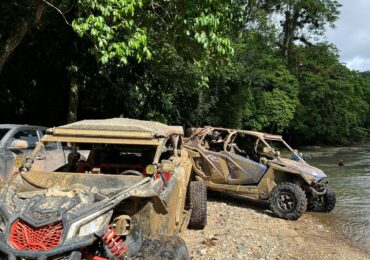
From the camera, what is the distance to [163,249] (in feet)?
14.2

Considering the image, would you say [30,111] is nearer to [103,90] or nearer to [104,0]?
[103,90]

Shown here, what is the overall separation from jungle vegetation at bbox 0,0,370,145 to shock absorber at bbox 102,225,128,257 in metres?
6.08

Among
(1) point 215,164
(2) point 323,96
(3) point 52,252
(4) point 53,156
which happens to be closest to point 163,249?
(3) point 52,252

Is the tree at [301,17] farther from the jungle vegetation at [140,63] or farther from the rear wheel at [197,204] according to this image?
the rear wheel at [197,204]

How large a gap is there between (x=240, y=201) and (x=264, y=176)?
1806 millimetres

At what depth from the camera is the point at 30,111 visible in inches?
669

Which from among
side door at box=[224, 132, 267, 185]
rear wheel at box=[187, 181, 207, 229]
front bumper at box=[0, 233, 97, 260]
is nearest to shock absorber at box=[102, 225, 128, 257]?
front bumper at box=[0, 233, 97, 260]

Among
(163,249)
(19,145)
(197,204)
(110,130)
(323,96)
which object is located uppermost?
(323,96)

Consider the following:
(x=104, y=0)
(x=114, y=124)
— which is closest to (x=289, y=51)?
(x=104, y=0)

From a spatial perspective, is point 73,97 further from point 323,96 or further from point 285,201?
point 323,96

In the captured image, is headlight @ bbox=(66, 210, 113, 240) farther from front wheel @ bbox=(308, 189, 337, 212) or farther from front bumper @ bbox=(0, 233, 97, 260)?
front wheel @ bbox=(308, 189, 337, 212)

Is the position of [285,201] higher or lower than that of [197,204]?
lower

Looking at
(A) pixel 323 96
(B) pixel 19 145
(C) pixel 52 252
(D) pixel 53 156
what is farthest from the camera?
(A) pixel 323 96

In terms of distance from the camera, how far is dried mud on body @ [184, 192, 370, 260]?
7602 mm
